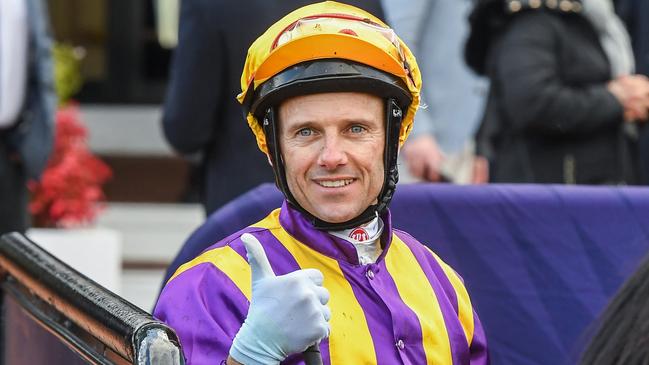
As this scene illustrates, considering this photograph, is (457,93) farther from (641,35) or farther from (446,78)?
(641,35)

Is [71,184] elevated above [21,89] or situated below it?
below

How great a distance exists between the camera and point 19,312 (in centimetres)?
354

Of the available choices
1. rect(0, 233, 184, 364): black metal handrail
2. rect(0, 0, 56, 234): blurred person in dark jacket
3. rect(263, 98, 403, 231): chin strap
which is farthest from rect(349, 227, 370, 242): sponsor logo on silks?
rect(0, 0, 56, 234): blurred person in dark jacket

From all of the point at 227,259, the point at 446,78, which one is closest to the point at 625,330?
the point at 227,259

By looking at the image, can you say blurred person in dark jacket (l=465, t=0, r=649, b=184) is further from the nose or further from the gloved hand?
the gloved hand

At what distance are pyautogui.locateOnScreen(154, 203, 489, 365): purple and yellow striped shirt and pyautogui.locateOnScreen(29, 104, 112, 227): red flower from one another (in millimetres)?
4868

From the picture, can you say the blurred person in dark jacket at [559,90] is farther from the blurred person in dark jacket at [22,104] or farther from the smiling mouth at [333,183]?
the smiling mouth at [333,183]

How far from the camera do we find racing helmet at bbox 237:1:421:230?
2.96m

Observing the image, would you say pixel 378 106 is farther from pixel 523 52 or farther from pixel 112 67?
pixel 112 67

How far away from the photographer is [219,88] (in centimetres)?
494

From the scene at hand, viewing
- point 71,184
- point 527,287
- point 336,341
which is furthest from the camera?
point 71,184

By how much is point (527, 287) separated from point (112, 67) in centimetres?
870

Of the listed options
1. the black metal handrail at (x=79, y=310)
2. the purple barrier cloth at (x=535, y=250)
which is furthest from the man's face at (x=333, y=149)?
the purple barrier cloth at (x=535, y=250)

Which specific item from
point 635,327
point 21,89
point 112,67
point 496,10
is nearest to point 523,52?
point 496,10
